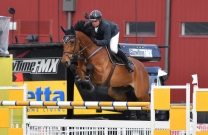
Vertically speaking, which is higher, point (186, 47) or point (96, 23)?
point (96, 23)

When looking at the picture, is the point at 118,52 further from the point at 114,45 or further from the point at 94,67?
the point at 94,67

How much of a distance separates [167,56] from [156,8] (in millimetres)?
1560

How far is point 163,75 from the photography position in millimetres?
16656

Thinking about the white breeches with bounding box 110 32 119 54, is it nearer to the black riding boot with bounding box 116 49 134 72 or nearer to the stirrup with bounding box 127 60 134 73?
the black riding boot with bounding box 116 49 134 72

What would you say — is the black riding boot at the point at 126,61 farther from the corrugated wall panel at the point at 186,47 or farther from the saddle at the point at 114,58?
the corrugated wall panel at the point at 186,47

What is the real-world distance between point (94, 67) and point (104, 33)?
648 mm

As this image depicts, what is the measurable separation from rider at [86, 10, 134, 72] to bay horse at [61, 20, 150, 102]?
0.37ft

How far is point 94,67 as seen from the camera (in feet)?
43.2

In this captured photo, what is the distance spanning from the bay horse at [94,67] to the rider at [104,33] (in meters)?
0.11

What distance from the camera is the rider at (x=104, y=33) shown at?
12.9 m

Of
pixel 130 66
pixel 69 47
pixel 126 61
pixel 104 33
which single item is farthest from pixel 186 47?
pixel 69 47

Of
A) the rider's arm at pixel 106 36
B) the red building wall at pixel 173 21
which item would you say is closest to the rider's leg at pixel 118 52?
the rider's arm at pixel 106 36

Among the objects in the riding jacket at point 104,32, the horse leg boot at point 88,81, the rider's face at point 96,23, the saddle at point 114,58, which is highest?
the rider's face at point 96,23

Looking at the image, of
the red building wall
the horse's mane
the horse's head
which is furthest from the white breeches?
the red building wall
